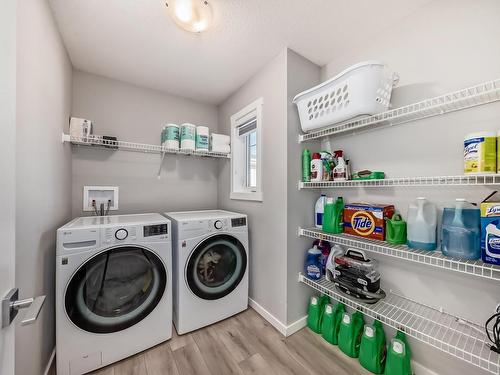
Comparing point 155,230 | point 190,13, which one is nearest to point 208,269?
point 155,230

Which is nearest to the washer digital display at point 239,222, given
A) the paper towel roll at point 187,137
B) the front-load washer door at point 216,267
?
the front-load washer door at point 216,267

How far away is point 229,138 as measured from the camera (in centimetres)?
231

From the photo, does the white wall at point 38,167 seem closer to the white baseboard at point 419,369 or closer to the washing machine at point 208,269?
the washing machine at point 208,269

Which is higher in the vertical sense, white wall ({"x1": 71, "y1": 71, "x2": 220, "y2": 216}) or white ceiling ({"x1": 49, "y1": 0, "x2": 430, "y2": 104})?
white ceiling ({"x1": 49, "y1": 0, "x2": 430, "y2": 104})

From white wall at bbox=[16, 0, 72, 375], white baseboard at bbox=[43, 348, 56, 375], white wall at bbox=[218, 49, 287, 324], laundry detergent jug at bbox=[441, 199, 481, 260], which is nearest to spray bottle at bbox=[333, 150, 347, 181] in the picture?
white wall at bbox=[218, 49, 287, 324]

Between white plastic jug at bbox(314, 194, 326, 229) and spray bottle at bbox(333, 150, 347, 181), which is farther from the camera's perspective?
white plastic jug at bbox(314, 194, 326, 229)

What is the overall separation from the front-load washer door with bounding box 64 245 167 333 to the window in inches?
41.3

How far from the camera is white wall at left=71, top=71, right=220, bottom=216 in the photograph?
6.39ft

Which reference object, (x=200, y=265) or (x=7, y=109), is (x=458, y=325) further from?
(x=7, y=109)

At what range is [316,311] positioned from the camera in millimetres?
1645

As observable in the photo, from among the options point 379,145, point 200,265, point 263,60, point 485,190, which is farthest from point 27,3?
point 485,190

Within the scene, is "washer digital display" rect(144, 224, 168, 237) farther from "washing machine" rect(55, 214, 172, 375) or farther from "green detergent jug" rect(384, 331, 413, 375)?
"green detergent jug" rect(384, 331, 413, 375)

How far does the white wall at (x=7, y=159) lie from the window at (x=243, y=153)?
163 cm

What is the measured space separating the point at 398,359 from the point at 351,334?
29 cm
